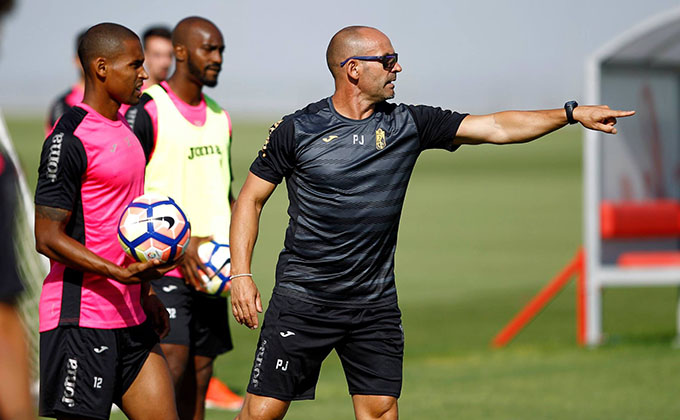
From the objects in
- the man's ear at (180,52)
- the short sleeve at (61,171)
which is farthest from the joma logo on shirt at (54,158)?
the man's ear at (180,52)

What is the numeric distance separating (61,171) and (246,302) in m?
1.10

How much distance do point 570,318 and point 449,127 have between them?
899cm

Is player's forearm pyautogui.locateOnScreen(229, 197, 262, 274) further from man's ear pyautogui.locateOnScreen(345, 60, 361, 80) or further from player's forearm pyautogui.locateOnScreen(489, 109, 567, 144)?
player's forearm pyautogui.locateOnScreen(489, 109, 567, 144)

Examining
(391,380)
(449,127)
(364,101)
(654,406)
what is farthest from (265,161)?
(654,406)

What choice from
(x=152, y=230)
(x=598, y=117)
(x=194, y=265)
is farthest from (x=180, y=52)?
(x=598, y=117)

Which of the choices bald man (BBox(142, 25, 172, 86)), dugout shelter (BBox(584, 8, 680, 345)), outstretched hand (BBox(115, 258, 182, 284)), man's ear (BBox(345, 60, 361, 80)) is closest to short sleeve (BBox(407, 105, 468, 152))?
man's ear (BBox(345, 60, 361, 80))

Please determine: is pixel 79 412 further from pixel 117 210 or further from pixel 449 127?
pixel 449 127

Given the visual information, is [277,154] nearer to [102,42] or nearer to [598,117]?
[102,42]

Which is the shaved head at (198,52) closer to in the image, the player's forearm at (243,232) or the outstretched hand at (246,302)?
the player's forearm at (243,232)

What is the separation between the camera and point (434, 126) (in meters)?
5.46

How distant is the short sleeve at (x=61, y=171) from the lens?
15.8 feet

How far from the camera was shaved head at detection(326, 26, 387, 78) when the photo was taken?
213 inches

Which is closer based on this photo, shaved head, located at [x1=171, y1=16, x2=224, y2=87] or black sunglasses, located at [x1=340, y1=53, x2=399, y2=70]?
black sunglasses, located at [x1=340, y1=53, x2=399, y2=70]

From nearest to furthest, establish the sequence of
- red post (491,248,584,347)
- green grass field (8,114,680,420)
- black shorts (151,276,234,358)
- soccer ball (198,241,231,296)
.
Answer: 1. soccer ball (198,241,231,296)
2. black shorts (151,276,234,358)
3. green grass field (8,114,680,420)
4. red post (491,248,584,347)
